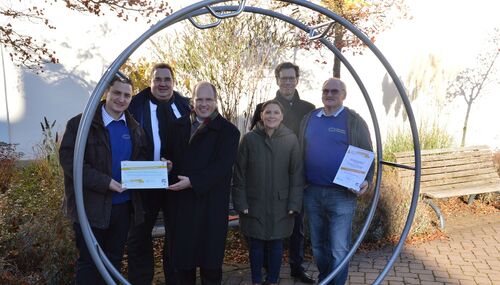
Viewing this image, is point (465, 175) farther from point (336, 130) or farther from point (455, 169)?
point (336, 130)

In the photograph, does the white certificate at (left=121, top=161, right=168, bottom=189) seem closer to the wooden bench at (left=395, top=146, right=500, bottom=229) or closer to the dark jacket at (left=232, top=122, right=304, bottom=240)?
the dark jacket at (left=232, top=122, right=304, bottom=240)

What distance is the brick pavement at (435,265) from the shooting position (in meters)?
4.68

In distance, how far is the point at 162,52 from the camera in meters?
8.12

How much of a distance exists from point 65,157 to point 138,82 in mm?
4230

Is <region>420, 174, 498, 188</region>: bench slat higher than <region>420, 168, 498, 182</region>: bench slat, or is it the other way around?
<region>420, 168, 498, 182</region>: bench slat

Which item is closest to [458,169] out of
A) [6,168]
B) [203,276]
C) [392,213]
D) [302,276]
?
[392,213]

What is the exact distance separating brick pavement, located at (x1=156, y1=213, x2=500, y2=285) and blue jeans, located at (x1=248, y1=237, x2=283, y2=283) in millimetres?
443

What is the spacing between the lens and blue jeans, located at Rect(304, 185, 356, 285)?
12.3ft

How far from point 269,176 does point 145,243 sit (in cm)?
114

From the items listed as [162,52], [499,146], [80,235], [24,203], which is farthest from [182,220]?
[499,146]

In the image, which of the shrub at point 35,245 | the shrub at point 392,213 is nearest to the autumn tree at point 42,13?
the shrub at point 35,245

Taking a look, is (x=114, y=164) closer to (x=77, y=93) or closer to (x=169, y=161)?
(x=169, y=161)

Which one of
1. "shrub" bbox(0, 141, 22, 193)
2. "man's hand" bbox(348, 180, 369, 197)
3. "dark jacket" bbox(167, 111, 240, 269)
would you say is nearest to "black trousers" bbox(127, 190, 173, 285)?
"dark jacket" bbox(167, 111, 240, 269)

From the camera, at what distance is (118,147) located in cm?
324
